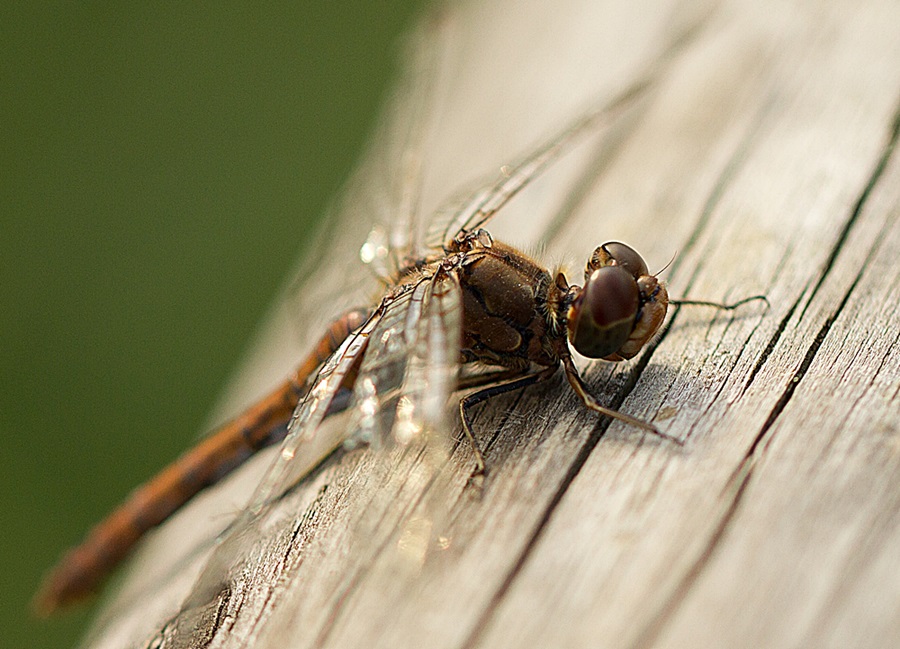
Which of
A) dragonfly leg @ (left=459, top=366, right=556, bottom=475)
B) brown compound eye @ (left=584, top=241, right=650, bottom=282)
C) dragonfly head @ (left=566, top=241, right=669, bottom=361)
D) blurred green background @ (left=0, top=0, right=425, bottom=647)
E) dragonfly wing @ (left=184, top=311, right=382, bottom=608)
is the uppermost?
brown compound eye @ (left=584, top=241, right=650, bottom=282)

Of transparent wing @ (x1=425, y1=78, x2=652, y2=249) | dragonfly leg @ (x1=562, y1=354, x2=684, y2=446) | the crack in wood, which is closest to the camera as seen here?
the crack in wood

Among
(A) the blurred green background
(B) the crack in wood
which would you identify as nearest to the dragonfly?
(B) the crack in wood

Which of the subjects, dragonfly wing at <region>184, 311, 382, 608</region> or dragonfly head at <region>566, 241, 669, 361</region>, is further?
dragonfly head at <region>566, 241, 669, 361</region>

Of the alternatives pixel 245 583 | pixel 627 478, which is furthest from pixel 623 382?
pixel 245 583

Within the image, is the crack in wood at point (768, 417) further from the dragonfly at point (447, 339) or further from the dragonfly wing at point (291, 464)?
the dragonfly wing at point (291, 464)

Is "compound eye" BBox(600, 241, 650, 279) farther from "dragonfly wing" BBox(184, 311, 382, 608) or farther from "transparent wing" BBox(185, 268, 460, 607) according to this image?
"dragonfly wing" BBox(184, 311, 382, 608)

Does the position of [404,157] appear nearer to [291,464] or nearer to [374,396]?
[374,396]

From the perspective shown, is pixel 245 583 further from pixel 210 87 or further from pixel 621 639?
pixel 210 87
